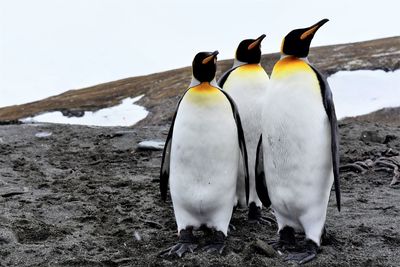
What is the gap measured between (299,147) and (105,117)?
19.7 metres

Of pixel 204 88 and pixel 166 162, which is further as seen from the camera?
pixel 166 162

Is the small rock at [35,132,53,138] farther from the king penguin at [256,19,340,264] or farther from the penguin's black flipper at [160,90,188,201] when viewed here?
the king penguin at [256,19,340,264]

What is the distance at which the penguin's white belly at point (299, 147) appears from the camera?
4555mm

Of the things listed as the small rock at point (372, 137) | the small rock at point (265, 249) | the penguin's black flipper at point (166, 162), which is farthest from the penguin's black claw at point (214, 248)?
the small rock at point (372, 137)

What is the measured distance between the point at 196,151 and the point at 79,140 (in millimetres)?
6702

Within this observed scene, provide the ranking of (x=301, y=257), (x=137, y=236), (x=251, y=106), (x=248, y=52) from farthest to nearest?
(x=248, y=52) → (x=251, y=106) → (x=137, y=236) → (x=301, y=257)

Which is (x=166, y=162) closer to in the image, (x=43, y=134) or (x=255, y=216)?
(x=255, y=216)

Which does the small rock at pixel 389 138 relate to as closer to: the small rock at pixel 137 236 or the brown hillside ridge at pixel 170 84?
the small rock at pixel 137 236

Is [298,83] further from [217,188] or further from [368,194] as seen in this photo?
[368,194]

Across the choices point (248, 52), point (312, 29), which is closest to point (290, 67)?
point (312, 29)

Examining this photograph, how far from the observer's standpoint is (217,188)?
15.8 ft

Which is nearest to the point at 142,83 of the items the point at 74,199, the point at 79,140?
the point at 79,140

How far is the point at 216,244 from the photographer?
187 inches

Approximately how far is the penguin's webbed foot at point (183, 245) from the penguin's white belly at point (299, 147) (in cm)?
80
